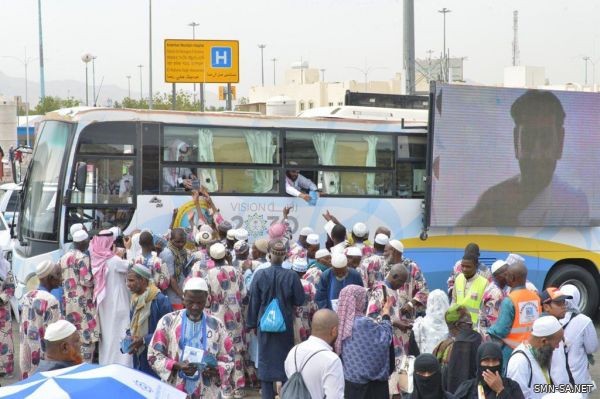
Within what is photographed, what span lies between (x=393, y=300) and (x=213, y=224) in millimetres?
4380

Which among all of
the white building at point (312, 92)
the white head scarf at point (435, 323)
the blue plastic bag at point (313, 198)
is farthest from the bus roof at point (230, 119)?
the white building at point (312, 92)

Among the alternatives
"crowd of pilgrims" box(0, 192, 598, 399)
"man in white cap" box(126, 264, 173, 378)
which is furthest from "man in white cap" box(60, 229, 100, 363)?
"man in white cap" box(126, 264, 173, 378)

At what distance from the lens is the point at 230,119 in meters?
14.3

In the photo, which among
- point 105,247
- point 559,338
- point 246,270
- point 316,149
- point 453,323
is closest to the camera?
point 559,338

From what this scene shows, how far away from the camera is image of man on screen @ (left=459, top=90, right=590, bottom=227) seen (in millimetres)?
15328

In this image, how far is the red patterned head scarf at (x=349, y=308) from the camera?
28.0 feet

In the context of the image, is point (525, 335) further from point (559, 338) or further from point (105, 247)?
point (105, 247)

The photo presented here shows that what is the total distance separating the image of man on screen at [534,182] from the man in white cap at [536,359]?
25.6ft

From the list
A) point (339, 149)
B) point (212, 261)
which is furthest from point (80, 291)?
point (339, 149)

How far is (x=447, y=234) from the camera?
1513 centimetres

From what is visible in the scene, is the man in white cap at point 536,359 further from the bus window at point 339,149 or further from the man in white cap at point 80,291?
the bus window at point 339,149

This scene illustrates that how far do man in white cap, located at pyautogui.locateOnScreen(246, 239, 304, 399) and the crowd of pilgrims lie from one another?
0.01m

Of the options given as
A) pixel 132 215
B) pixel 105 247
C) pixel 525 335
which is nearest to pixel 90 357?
pixel 105 247

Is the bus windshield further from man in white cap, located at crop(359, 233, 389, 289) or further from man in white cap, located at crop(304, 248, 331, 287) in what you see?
man in white cap, located at crop(359, 233, 389, 289)
